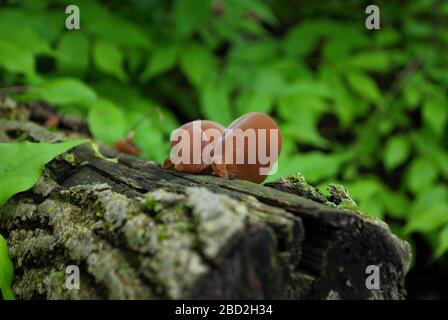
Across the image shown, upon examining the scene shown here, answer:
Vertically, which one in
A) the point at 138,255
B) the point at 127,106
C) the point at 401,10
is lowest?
the point at 138,255

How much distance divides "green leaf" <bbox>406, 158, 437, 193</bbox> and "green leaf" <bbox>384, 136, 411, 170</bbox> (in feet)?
0.38

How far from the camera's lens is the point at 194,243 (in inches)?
44.3

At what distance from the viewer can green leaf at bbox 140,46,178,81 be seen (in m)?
3.26

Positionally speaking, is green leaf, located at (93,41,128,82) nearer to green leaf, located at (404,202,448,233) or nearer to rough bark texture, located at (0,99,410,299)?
rough bark texture, located at (0,99,410,299)

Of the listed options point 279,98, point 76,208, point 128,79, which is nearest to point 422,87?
point 279,98

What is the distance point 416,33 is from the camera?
417 centimetres

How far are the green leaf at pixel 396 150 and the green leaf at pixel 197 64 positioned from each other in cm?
141

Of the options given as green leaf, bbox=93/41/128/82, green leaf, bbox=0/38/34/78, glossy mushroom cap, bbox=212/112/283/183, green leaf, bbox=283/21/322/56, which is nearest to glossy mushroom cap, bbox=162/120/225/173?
glossy mushroom cap, bbox=212/112/283/183

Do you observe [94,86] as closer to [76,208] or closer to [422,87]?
[76,208]

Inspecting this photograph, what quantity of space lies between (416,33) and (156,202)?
11.5 feet

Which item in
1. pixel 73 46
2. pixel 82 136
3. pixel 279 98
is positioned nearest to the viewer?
pixel 82 136

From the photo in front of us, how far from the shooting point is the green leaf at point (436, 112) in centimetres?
368

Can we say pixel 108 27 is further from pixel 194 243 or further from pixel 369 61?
pixel 194 243

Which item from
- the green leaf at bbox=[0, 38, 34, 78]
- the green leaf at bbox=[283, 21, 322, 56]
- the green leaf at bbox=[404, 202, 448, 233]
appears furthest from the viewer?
the green leaf at bbox=[283, 21, 322, 56]
